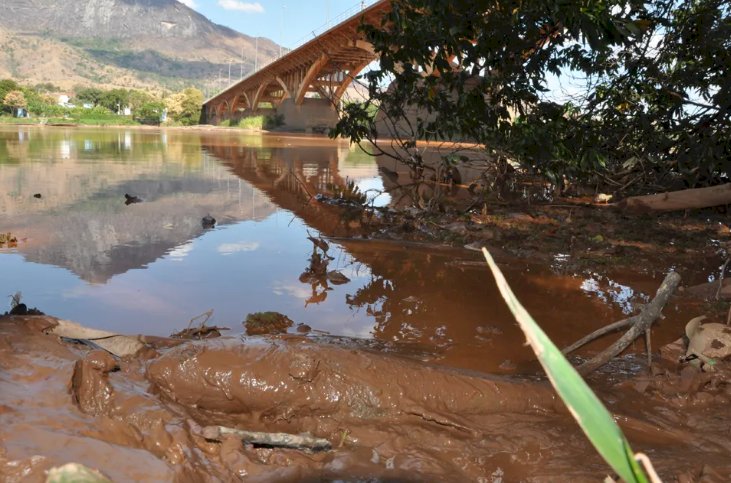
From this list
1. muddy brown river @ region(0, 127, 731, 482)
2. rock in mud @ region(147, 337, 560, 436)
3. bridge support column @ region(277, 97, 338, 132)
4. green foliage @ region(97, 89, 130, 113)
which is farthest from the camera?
green foliage @ region(97, 89, 130, 113)

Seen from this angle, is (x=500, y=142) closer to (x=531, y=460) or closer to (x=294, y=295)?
(x=294, y=295)

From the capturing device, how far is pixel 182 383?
9.97 feet

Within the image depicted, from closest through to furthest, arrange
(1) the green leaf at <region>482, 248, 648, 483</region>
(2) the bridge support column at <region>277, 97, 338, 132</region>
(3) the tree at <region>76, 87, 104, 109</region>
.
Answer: (1) the green leaf at <region>482, 248, 648, 483</region> → (2) the bridge support column at <region>277, 97, 338, 132</region> → (3) the tree at <region>76, 87, 104, 109</region>

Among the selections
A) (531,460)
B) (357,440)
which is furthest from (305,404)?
(531,460)

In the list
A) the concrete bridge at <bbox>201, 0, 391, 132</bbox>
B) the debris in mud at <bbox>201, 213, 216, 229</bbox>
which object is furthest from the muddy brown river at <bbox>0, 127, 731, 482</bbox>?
the concrete bridge at <bbox>201, 0, 391, 132</bbox>

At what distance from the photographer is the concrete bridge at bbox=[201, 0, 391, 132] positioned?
3406 centimetres

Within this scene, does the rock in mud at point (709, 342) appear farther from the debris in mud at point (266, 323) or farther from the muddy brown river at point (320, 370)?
the debris in mud at point (266, 323)

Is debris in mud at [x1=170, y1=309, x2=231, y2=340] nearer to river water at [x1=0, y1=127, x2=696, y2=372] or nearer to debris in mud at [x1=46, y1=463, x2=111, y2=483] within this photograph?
river water at [x1=0, y1=127, x2=696, y2=372]

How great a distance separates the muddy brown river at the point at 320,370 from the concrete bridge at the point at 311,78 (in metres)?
22.6

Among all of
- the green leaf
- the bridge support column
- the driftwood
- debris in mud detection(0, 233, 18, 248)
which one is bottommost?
debris in mud detection(0, 233, 18, 248)

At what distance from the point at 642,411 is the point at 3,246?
6.40 metres

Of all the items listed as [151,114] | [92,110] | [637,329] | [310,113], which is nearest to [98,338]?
[637,329]

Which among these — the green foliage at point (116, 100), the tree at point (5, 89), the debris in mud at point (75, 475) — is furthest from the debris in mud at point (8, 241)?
the green foliage at point (116, 100)

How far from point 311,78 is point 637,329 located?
42.4 m
